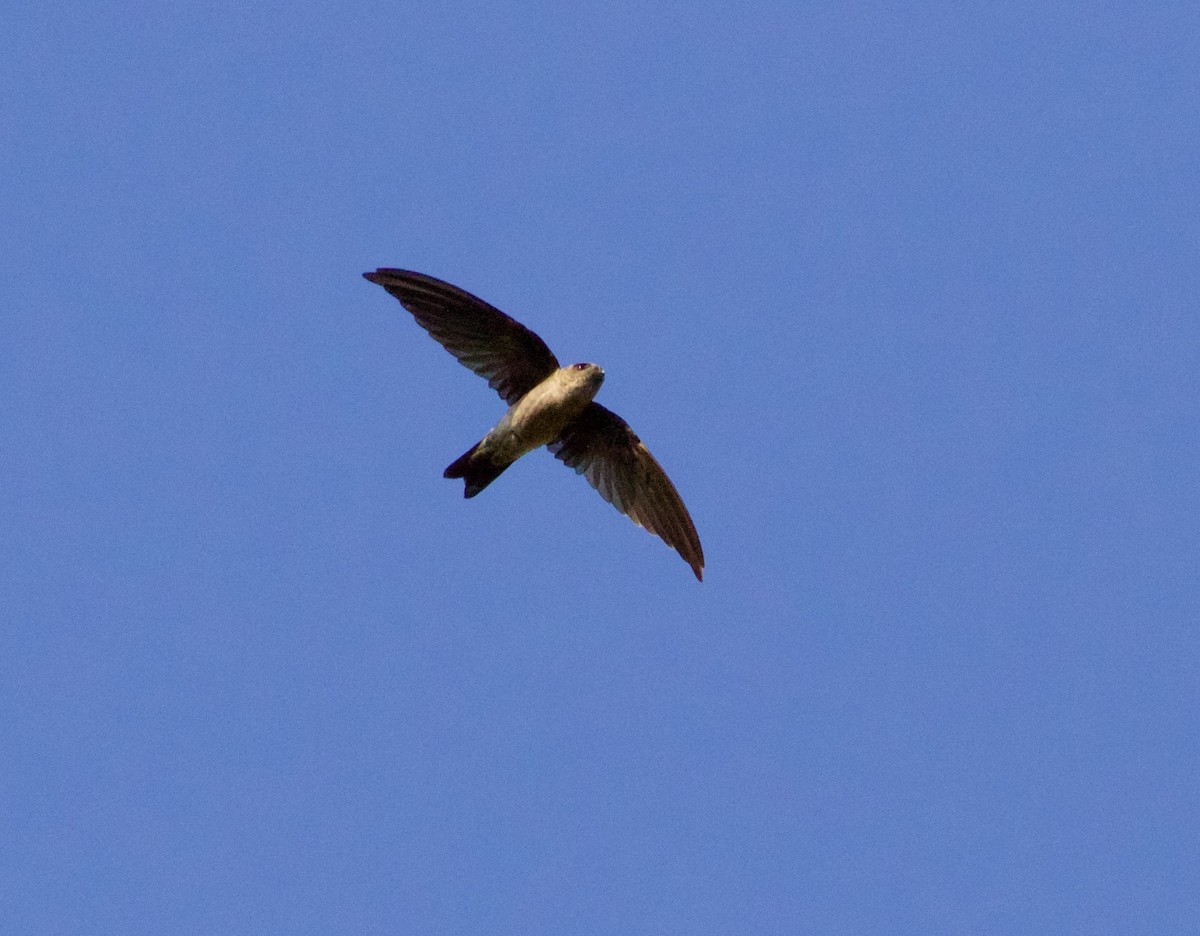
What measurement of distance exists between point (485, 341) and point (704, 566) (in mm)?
2487

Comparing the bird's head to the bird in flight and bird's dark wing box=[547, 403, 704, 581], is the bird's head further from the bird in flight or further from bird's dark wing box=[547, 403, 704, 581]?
bird's dark wing box=[547, 403, 704, 581]

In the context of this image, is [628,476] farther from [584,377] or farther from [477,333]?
[477,333]

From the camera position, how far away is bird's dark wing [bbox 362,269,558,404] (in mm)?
14297

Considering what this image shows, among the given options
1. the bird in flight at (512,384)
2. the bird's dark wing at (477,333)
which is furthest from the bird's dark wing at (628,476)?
the bird's dark wing at (477,333)

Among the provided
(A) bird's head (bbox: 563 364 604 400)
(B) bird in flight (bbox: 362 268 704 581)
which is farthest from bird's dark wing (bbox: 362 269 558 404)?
(A) bird's head (bbox: 563 364 604 400)

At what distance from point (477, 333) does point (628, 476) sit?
5.39 ft

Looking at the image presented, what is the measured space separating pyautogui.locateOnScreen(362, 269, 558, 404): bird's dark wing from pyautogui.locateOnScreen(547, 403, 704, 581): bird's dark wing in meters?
0.63

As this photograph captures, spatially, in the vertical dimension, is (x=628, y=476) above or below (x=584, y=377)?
above

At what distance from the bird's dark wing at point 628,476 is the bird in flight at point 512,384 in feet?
0.04

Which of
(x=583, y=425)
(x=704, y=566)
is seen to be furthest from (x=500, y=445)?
(x=704, y=566)

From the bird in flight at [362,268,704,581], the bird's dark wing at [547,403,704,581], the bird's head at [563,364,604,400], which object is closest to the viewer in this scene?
the bird's head at [563,364,604,400]

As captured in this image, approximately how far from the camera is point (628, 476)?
1498 centimetres

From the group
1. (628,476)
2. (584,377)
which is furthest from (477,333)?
(628,476)

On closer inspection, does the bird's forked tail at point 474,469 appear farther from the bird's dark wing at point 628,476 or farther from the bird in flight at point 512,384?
the bird's dark wing at point 628,476
